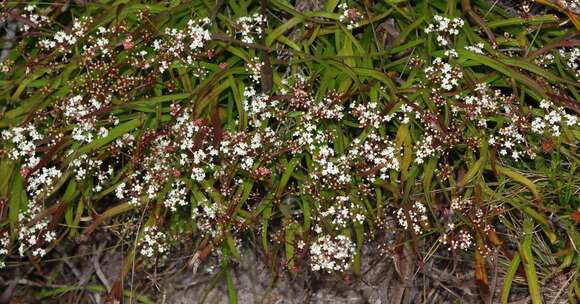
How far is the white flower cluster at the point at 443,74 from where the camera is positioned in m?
2.72

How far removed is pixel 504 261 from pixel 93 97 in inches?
84.4

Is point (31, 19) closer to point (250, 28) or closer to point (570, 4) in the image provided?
point (250, 28)

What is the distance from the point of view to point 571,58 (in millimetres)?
2873

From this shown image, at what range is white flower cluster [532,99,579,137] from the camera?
2.65 metres

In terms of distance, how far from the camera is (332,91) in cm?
287

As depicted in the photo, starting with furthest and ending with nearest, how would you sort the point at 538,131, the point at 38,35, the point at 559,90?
the point at 38,35 → the point at 559,90 → the point at 538,131

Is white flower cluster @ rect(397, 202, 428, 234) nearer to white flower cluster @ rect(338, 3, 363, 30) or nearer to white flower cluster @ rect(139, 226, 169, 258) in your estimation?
white flower cluster @ rect(338, 3, 363, 30)

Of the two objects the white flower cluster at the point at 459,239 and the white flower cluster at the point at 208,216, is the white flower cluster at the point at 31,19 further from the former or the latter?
the white flower cluster at the point at 459,239

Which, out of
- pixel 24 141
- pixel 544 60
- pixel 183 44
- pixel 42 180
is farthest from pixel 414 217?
pixel 24 141

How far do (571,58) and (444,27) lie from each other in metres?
0.66

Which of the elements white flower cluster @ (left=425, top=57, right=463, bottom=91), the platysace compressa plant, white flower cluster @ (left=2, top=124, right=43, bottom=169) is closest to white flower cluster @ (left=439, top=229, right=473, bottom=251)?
the platysace compressa plant

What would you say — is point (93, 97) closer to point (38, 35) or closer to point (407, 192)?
point (38, 35)

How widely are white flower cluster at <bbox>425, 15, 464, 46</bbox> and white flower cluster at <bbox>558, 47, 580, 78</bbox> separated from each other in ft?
1.72

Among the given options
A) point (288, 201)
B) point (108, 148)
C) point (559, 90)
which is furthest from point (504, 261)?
point (108, 148)
